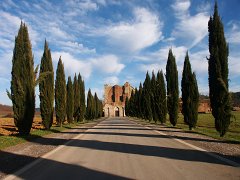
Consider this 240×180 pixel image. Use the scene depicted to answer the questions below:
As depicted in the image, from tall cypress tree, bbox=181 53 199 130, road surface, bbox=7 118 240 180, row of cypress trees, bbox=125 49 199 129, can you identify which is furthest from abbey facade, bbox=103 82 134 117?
road surface, bbox=7 118 240 180

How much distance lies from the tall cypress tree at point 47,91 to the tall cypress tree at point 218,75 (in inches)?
557

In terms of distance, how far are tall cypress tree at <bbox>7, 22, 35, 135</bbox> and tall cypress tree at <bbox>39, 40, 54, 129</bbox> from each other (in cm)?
588

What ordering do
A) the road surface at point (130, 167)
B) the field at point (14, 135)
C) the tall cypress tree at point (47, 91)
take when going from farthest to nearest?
the tall cypress tree at point (47, 91), the field at point (14, 135), the road surface at point (130, 167)

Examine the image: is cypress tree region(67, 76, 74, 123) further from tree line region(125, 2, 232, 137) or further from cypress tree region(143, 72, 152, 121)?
cypress tree region(143, 72, 152, 121)

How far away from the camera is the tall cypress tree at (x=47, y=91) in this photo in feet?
91.9

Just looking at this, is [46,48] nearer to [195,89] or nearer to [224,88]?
[195,89]

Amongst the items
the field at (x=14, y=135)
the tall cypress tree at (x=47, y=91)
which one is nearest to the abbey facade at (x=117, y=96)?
the tall cypress tree at (x=47, y=91)

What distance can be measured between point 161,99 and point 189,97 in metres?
16.0

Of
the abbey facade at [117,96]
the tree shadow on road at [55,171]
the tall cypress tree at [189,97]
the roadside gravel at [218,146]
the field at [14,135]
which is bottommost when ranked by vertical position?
the tree shadow on road at [55,171]

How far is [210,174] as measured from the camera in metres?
7.54

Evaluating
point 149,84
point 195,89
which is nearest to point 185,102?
point 195,89

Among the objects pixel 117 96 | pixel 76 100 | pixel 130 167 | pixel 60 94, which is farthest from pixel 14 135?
pixel 117 96

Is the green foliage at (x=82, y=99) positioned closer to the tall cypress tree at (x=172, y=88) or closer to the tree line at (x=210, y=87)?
the tree line at (x=210, y=87)

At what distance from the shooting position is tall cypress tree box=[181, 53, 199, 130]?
94.9ft
